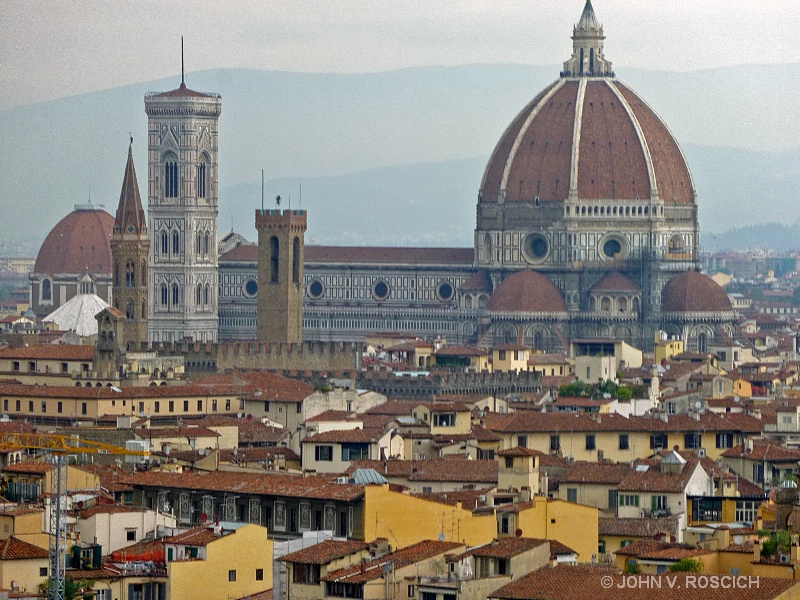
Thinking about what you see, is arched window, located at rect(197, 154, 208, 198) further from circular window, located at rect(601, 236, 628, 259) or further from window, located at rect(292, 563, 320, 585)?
window, located at rect(292, 563, 320, 585)

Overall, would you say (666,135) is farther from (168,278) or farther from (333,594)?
(333,594)

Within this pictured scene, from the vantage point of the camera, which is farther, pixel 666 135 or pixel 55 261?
pixel 55 261

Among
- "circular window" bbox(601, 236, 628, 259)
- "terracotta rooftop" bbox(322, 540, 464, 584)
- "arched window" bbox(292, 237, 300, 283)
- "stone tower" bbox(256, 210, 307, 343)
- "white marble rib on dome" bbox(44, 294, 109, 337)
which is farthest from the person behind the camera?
"circular window" bbox(601, 236, 628, 259)

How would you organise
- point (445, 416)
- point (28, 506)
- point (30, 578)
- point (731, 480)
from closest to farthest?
point (30, 578) < point (28, 506) < point (731, 480) < point (445, 416)

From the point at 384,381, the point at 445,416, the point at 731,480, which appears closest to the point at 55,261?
the point at 384,381

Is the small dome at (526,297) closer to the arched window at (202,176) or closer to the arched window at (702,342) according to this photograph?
the arched window at (702,342)

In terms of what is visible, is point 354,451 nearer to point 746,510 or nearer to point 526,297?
point 746,510

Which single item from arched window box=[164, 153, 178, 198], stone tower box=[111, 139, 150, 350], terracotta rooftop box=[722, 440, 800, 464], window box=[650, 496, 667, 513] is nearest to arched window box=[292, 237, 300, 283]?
stone tower box=[111, 139, 150, 350]

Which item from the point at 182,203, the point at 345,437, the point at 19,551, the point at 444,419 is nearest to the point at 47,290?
the point at 182,203
